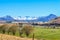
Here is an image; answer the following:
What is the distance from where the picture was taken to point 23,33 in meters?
89.0

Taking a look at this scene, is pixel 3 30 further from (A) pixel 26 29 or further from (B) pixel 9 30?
(A) pixel 26 29

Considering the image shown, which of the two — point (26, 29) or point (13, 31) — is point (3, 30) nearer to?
point (13, 31)

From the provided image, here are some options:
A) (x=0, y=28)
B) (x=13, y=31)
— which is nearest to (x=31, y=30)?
(x=13, y=31)

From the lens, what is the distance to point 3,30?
301ft

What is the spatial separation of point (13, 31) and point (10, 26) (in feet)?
8.65

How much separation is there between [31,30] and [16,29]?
7.65 meters

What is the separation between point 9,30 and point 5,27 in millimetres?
3810

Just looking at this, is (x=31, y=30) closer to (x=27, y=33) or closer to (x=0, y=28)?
(x=27, y=33)

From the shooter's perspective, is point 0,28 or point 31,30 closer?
point 31,30

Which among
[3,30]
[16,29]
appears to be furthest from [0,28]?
[16,29]

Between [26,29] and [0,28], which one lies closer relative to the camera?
[26,29]

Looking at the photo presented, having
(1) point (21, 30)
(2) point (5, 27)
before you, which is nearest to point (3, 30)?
(2) point (5, 27)

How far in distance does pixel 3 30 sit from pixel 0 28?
2458 mm

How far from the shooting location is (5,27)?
92.4 meters
